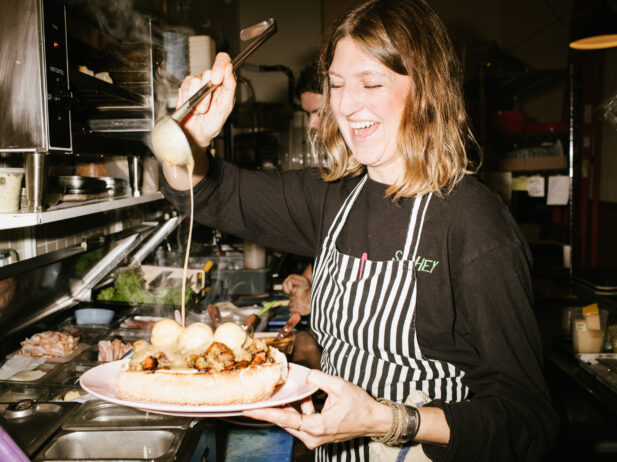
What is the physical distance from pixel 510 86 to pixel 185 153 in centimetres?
617

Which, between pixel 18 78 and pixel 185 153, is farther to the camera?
pixel 18 78

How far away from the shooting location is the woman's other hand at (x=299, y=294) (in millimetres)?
3367

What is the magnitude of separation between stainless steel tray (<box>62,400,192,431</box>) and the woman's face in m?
1.15

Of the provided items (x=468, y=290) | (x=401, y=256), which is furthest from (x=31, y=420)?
(x=468, y=290)

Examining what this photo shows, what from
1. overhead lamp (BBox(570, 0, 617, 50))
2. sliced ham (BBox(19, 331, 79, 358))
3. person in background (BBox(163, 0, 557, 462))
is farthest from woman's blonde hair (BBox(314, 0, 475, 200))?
overhead lamp (BBox(570, 0, 617, 50))

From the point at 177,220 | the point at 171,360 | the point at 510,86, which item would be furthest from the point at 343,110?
the point at 510,86

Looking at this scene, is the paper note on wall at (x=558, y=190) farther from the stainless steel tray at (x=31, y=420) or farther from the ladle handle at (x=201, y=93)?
the stainless steel tray at (x=31, y=420)

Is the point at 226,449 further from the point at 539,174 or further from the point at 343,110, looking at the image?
the point at 539,174

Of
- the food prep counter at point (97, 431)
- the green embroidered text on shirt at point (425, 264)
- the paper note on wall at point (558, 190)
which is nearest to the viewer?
the green embroidered text on shirt at point (425, 264)

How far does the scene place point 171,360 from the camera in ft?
4.92

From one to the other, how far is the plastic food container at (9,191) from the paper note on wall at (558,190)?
546cm

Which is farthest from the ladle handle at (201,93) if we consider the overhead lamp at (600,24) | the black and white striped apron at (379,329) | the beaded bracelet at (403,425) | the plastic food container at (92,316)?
the overhead lamp at (600,24)

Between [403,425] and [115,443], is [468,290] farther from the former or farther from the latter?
[115,443]

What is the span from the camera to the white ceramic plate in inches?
50.1
